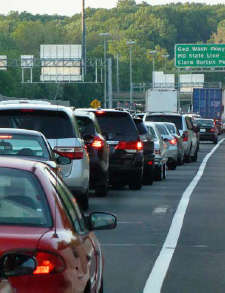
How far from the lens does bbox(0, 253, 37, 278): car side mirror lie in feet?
16.3

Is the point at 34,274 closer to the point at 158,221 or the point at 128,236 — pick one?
the point at 128,236

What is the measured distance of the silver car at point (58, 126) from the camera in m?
15.9

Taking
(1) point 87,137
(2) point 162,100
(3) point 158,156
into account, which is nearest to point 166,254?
(1) point 87,137

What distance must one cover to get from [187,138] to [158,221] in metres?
22.7

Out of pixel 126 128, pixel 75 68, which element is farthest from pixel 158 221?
pixel 75 68

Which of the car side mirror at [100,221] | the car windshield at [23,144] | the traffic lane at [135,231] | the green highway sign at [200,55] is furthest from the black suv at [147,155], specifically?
the green highway sign at [200,55]

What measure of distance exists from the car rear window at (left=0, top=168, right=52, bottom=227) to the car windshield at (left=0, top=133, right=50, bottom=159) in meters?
6.92

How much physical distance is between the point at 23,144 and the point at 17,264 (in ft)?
28.3

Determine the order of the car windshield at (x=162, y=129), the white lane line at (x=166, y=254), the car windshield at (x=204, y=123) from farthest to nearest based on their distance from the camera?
the car windshield at (x=204, y=123) < the car windshield at (x=162, y=129) < the white lane line at (x=166, y=254)

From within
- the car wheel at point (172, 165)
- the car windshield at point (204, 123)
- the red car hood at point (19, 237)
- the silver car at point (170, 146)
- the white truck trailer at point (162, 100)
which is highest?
the red car hood at point (19, 237)

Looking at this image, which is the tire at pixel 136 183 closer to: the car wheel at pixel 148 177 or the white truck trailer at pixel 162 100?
the car wheel at pixel 148 177

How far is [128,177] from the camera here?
2247cm

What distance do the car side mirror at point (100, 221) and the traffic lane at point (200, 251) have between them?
2550mm

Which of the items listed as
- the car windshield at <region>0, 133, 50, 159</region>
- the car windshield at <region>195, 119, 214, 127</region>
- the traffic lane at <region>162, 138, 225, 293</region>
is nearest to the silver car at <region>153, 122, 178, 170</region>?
the traffic lane at <region>162, 138, 225, 293</region>
